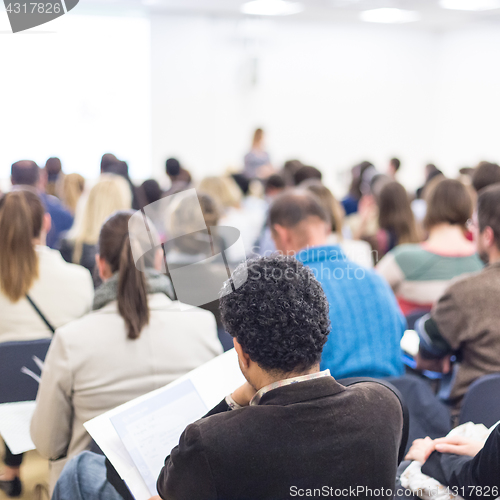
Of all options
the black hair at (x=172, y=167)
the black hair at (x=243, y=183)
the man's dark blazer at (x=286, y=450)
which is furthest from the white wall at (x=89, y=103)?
the man's dark blazer at (x=286, y=450)

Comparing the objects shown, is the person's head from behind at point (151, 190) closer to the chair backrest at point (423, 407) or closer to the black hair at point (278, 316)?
the chair backrest at point (423, 407)

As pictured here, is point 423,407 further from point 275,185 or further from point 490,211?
point 275,185

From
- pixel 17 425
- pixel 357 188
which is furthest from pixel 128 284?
pixel 357 188

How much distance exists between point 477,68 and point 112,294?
10.3m

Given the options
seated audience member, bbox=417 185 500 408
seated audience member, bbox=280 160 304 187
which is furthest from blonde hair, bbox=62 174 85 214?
seated audience member, bbox=417 185 500 408

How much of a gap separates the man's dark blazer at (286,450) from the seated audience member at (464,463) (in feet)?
0.85

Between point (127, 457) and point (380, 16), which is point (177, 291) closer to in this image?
point (127, 457)

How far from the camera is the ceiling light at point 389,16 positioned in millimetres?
8914

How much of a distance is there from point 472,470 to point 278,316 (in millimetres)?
581

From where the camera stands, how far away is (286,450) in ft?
3.15

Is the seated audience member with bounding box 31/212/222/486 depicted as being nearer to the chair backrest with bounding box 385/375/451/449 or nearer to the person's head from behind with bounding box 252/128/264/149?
the chair backrest with bounding box 385/375/451/449

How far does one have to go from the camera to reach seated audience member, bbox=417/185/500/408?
1912mm

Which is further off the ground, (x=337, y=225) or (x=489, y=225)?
(x=489, y=225)

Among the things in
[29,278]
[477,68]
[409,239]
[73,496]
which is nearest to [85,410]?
[73,496]
